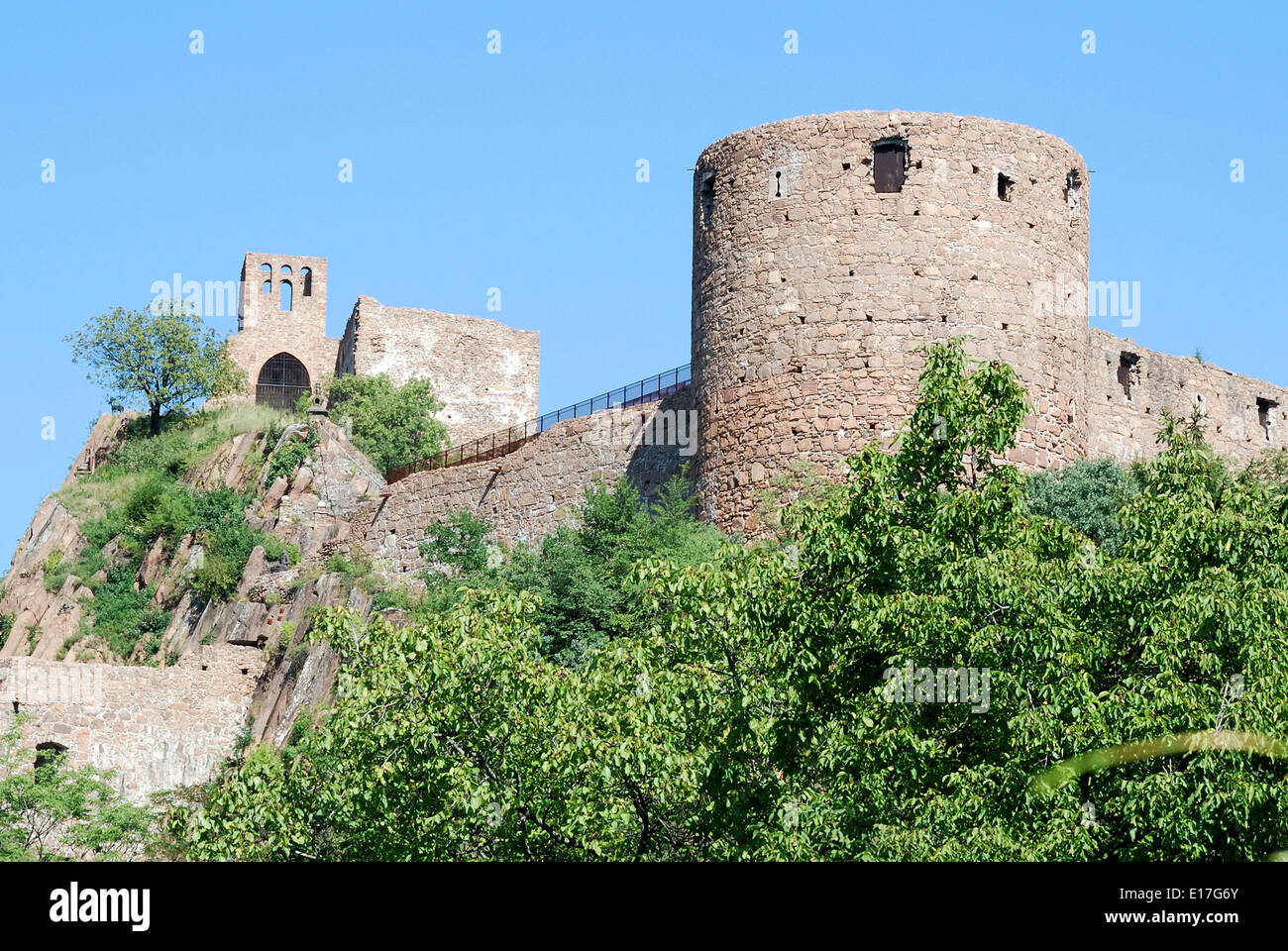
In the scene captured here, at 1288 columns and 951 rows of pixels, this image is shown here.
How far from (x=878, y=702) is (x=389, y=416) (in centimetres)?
3488

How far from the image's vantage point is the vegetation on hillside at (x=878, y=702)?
15.4m

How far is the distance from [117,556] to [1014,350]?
834 inches

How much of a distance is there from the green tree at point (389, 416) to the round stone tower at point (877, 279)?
17381mm

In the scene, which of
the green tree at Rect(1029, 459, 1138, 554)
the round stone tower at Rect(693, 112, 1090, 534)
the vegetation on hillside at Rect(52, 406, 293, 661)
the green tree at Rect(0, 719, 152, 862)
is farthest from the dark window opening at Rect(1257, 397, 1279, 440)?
the green tree at Rect(0, 719, 152, 862)

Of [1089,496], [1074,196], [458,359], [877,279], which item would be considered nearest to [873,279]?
[877,279]

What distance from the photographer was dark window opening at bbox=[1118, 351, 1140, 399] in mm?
33156

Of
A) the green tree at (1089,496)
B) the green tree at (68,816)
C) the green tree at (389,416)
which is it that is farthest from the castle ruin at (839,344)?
the green tree at (389,416)

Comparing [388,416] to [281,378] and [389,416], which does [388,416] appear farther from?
[281,378]

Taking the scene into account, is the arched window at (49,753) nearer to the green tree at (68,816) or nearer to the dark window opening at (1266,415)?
the green tree at (68,816)

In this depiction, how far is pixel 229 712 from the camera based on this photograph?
3444 centimetres

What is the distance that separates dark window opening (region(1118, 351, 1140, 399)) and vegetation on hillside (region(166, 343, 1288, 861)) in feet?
47.4

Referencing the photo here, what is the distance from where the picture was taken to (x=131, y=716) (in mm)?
33000

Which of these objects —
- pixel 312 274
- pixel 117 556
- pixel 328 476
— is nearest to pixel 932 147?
pixel 328 476

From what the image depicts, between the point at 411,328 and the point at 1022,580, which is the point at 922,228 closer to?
the point at 1022,580
